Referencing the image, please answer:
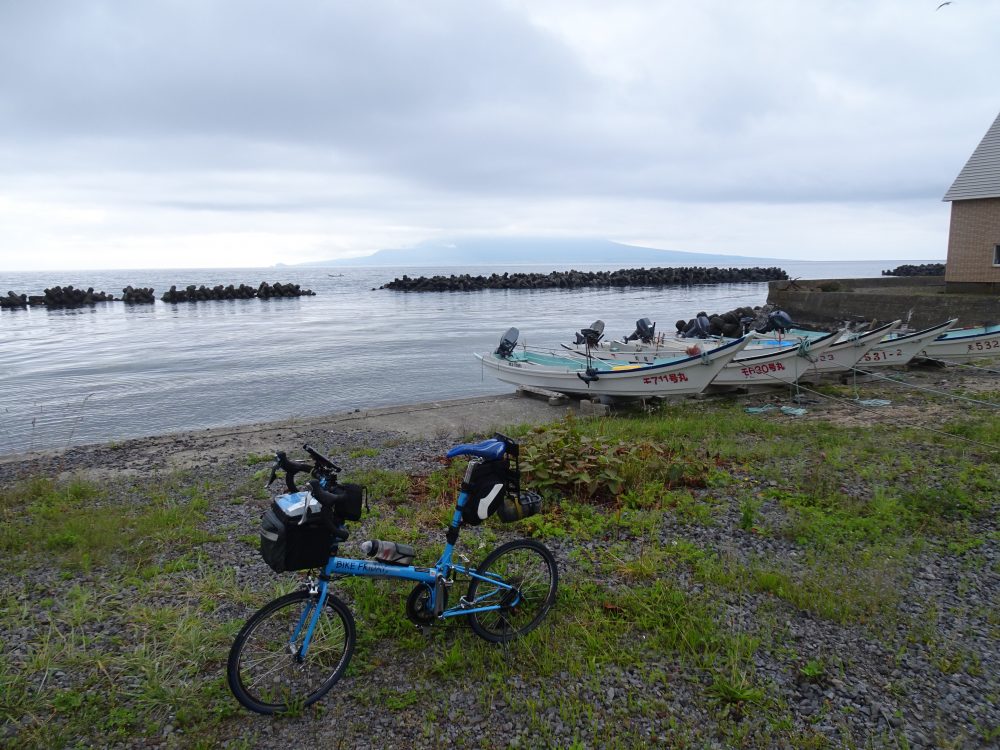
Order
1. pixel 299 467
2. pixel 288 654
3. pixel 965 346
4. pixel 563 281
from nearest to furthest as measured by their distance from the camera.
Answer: pixel 299 467 → pixel 288 654 → pixel 965 346 → pixel 563 281

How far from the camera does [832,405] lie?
42.2 ft

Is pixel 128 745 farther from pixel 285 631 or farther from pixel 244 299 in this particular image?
pixel 244 299

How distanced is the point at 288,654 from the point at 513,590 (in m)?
1.56

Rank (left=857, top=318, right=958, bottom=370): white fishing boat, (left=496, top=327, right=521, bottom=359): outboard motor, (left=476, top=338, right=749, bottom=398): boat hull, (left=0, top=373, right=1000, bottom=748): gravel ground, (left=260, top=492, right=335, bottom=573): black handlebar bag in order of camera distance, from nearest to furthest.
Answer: (left=260, top=492, right=335, bottom=573): black handlebar bag, (left=0, top=373, right=1000, bottom=748): gravel ground, (left=476, top=338, right=749, bottom=398): boat hull, (left=857, top=318, right=958, bottom=370): white fishing boat, (left=496, top=327, right=521, bottom=359): outboard motor

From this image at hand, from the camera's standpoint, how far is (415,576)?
159 inches

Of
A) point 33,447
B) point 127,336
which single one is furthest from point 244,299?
point 33,447

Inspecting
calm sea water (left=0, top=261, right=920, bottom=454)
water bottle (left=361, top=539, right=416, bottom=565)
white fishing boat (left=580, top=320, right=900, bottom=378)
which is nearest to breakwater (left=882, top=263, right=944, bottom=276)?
calm sea water (left=0, top=261, right=920, bottom=454)

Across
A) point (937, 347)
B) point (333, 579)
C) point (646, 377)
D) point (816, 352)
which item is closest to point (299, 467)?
point (333, 579)

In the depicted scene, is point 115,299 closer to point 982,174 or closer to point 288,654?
point 982,174

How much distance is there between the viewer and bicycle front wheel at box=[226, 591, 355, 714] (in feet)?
12.0

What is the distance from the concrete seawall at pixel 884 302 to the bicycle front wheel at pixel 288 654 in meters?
18.3

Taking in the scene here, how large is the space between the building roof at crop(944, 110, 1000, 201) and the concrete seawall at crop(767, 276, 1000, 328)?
13.7 feet

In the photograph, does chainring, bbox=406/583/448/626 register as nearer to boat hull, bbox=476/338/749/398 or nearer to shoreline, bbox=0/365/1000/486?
shoreline, bbox=0/365/1000/486

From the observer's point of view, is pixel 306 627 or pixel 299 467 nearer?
pixel 299 467
